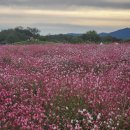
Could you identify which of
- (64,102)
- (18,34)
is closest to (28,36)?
(18,34)

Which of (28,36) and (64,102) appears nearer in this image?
(64,102)

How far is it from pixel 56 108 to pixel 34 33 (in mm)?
55661

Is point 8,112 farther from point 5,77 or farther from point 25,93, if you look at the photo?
point 5,77

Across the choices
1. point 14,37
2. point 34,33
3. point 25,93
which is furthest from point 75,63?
point 34,33

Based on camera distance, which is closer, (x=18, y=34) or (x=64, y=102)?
(x=64, y=102)

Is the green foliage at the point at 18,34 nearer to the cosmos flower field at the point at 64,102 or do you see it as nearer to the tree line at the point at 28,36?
the tree line at the point at 28,36

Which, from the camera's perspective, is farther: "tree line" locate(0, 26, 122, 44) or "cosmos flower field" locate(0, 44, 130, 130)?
"tree line" locate(0, 26, 122, 44)

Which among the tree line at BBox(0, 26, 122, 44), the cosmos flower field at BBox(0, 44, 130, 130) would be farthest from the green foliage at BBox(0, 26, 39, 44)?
the cosmos flower field at BBox(0, 44, 130, 130)

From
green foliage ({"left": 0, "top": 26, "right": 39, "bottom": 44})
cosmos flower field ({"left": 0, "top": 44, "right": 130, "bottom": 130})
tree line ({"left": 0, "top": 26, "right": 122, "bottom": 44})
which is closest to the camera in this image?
cosmos flower field ({"left": 0, "top": 44, "right": 130, "bottom": 130})

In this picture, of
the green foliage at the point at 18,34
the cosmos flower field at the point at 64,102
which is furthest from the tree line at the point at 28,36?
the cosmos flower field at the point at 64,102

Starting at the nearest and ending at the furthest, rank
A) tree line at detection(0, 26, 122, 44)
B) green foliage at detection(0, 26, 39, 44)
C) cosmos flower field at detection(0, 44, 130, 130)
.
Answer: cosmos flower field at detection(0, 44, 130, 130) < tree line at detection(0, 26, 122, 44) < green foliage at detection(0, 26, 39, 44)

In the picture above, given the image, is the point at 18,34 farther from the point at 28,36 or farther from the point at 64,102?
the point at 64,102

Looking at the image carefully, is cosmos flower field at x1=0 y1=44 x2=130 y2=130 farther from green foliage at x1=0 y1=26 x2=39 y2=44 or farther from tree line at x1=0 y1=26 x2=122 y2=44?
green foliage at x1=0 y1=26 x2=39 y2=44

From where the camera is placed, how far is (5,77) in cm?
1262
